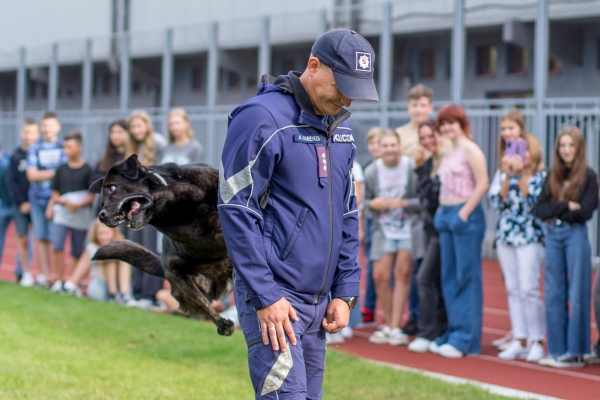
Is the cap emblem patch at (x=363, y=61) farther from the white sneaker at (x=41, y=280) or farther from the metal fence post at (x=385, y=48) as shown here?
the metal fence post at (x=385, y=48)

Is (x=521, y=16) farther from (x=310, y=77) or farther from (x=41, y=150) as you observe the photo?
(x=310, y=77)

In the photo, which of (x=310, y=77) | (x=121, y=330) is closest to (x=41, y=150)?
(x=121, y=330)

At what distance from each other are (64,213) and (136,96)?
14624 mm

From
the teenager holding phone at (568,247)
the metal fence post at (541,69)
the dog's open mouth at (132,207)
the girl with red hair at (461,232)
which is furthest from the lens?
the metal fence post at (541,69)

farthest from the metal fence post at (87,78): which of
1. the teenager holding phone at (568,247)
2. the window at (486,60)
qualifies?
the teenager holding phone at (568,247)

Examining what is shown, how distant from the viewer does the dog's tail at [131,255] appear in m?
4.45

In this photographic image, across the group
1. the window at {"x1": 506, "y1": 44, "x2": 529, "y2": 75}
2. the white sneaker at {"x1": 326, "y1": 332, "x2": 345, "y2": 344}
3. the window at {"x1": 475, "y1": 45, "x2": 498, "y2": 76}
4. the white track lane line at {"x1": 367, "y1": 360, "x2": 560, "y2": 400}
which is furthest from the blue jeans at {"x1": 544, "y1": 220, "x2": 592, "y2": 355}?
the window at {"x1": 475, "y1": 45, "x2": 498, "y2": 76}

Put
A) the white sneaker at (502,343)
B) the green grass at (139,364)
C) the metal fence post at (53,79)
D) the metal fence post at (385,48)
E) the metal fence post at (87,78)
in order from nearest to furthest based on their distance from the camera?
1. the green grass at (139,364)
2. the white sneaker at (502,343)
3. the metal fence post at (385,48)
4. the metal fence post at (87,78)
5. the metal fence post at (53,79)

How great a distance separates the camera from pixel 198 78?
25578 mm

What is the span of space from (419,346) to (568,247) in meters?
1.82

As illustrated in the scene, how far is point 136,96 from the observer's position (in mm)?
25797

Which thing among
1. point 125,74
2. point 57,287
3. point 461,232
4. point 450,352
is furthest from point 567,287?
point 125,74

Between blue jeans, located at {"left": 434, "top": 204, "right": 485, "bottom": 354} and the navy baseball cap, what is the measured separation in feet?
15.5

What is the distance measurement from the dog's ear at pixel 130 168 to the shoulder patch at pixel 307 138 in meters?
0.76
